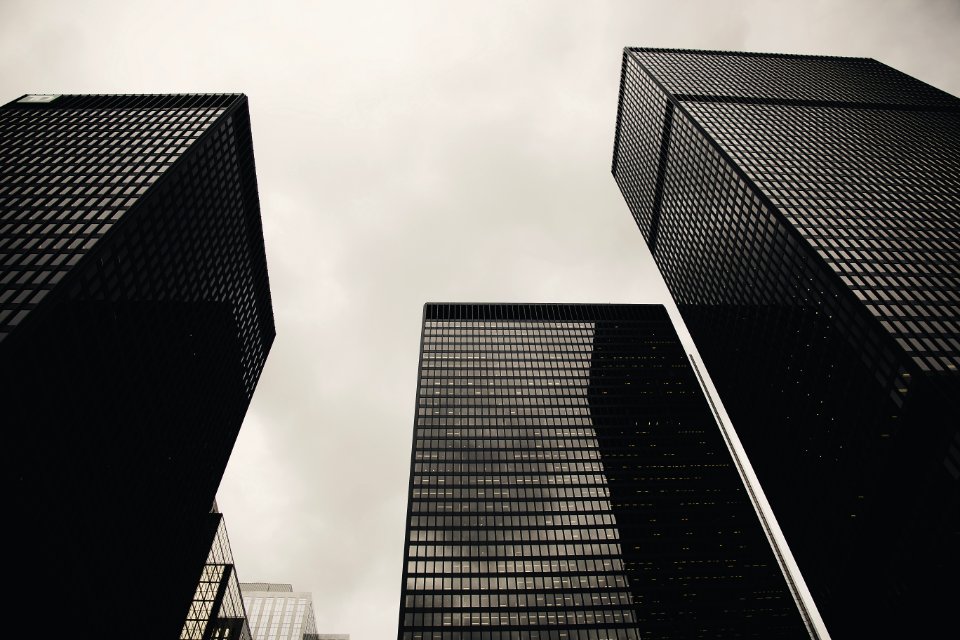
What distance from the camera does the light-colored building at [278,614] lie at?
177750mm

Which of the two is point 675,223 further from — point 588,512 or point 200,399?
point 200,399

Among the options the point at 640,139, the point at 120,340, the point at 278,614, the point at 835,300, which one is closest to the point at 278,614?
the point at 278,614

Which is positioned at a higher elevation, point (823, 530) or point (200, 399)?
point (200, 399)

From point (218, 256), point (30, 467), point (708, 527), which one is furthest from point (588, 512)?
point (30, 467)

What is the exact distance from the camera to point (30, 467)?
58.1m

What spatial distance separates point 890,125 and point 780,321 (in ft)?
196

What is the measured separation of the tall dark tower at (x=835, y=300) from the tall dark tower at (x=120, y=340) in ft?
290

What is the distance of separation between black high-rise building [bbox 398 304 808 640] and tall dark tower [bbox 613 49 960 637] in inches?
921

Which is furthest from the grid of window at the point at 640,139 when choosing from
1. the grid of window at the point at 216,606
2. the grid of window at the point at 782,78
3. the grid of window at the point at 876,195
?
the grid of window at the point at 216,606

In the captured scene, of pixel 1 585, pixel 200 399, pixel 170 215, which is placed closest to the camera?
pixel 1 585

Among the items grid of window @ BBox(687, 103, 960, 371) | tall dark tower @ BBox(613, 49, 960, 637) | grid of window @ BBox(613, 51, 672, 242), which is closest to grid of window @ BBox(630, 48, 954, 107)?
tall dark tower @ BBox(613, 49, 960, 637)

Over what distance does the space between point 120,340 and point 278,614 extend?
461 feet

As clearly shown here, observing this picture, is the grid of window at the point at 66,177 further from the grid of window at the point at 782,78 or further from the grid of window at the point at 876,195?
the grid of window at the point at 782,78

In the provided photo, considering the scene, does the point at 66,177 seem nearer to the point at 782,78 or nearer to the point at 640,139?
the point at 640,139
